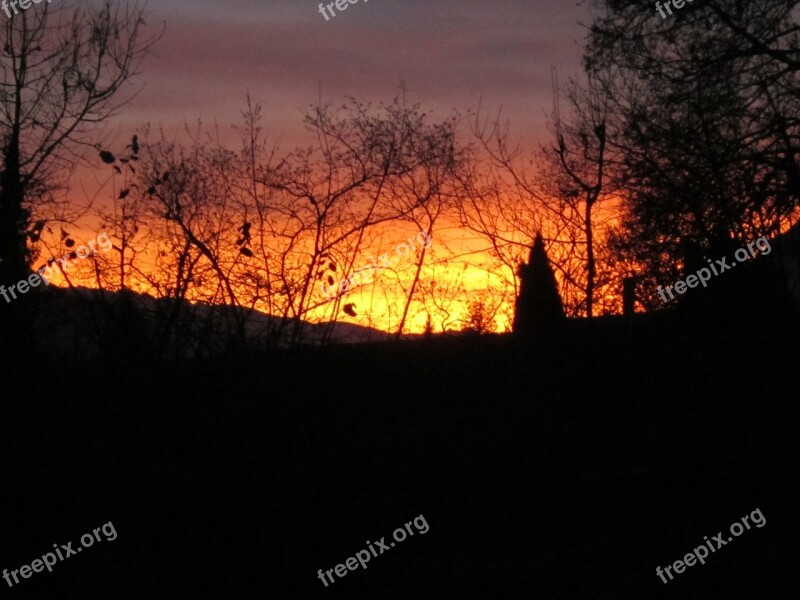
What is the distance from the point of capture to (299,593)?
8945 mm

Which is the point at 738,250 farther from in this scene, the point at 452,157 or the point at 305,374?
the point at 305,374

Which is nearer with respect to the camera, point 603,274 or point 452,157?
point 452,157

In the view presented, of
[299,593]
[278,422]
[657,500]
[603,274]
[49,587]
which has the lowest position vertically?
[657,500]

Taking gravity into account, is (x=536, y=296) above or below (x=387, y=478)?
above

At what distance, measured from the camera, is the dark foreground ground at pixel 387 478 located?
29.6ft

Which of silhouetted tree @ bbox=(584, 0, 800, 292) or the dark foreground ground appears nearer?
the dark foreground ground

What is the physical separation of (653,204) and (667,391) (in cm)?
367

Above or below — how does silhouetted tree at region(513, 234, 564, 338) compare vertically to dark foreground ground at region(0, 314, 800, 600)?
above

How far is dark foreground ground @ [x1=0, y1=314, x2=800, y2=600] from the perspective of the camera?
9016 mm

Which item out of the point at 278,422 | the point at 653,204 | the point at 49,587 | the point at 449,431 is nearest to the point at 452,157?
the point at 653,204

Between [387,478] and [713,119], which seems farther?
[713,119]

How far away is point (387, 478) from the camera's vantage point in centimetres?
1152

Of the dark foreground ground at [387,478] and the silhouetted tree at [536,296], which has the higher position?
the silhouetted tree at [536,296]

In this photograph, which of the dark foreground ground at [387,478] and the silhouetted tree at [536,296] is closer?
the dark foreground ground at [387,478]
